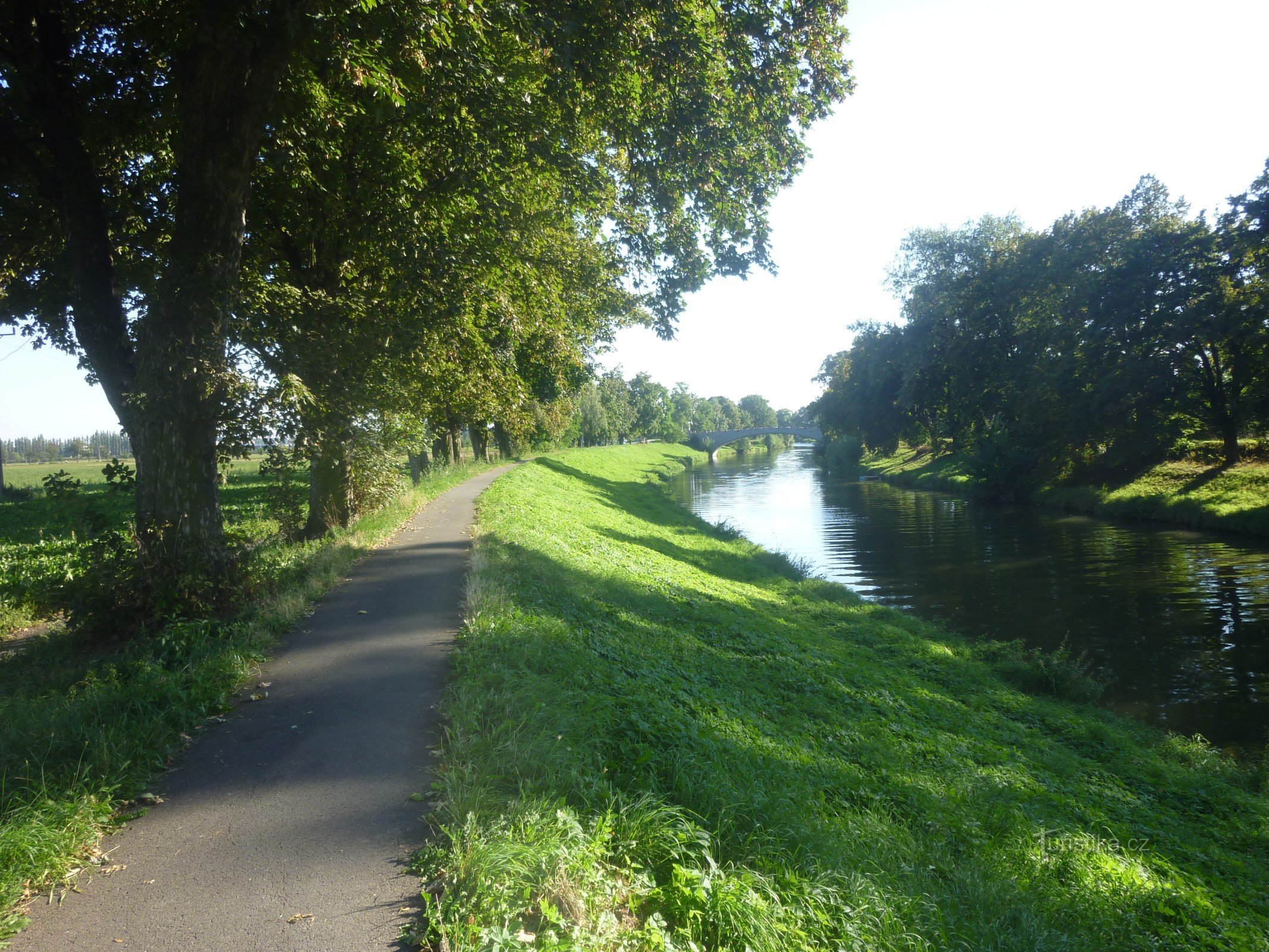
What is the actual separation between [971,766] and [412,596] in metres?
7.11

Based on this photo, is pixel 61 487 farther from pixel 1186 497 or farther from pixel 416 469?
pixel 1186 497

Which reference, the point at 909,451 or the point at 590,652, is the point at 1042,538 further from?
the point at 909,451

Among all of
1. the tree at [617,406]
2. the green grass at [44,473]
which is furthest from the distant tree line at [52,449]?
the tree at [617,406]

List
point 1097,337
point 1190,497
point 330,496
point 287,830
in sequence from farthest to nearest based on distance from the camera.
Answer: point 1097,337 < point 1190,497 < point 330,496 < point 287,830

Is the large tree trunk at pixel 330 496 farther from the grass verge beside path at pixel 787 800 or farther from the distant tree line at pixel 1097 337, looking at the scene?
the distant tree line at pixel 1097 337

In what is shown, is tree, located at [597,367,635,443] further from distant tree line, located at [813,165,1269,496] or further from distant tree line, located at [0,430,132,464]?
distant tree line, located at [0,430,132,464]

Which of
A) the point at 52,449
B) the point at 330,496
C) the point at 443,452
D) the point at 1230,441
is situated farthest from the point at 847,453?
the point at 52,449

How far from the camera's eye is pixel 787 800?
564 centimetres

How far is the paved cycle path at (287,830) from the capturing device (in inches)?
136

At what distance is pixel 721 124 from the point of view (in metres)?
9.55

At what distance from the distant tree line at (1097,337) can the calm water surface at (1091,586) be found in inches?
167

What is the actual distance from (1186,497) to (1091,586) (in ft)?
43.3

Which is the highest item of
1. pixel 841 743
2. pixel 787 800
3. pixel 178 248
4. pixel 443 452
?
pixel 178 248

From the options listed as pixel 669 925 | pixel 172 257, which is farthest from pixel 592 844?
pixel 172 257
